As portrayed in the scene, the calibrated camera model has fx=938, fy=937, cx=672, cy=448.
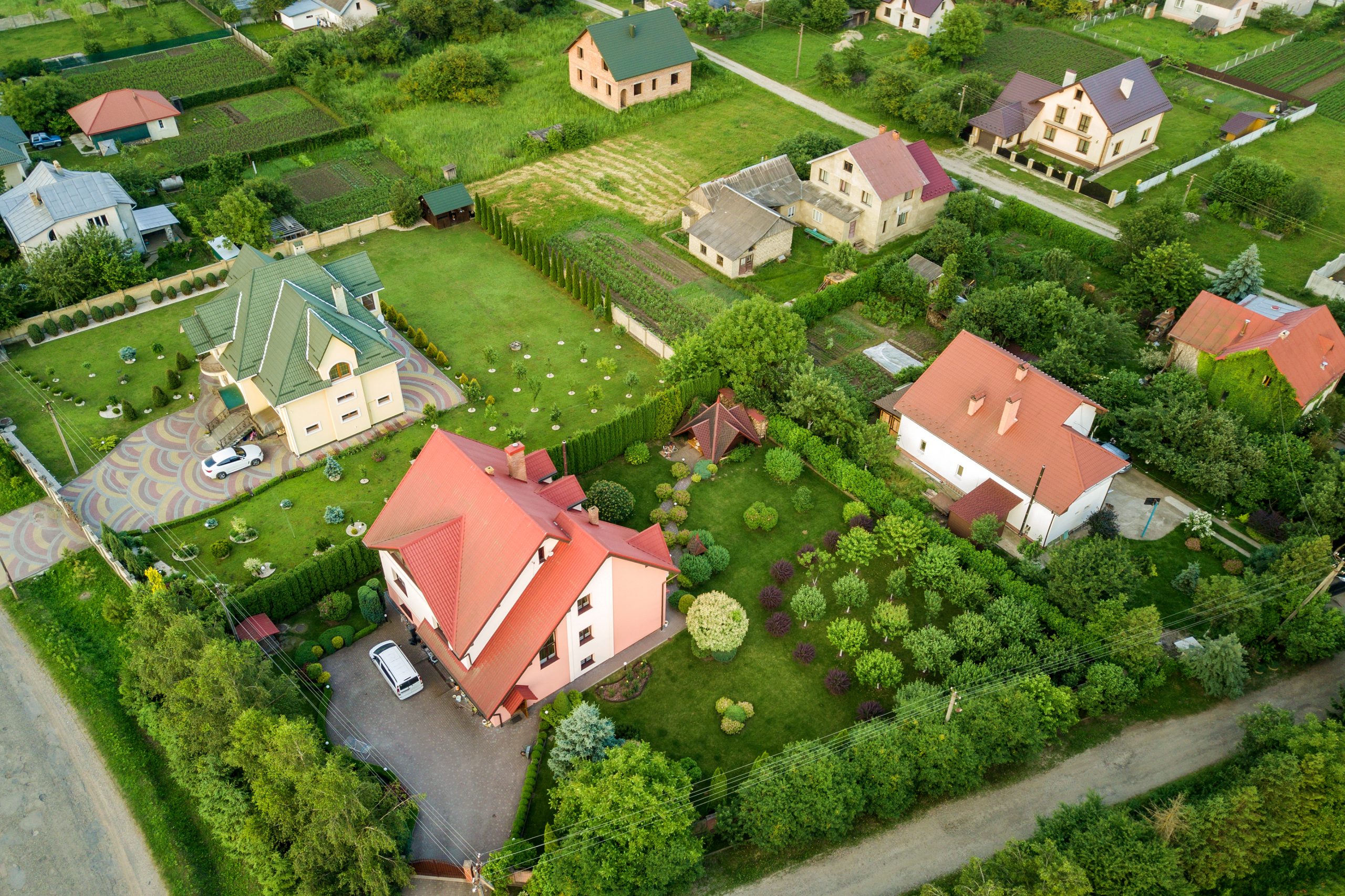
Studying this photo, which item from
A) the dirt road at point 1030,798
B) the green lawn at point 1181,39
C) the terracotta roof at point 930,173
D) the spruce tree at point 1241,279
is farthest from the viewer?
the green lawn at point 1181,39

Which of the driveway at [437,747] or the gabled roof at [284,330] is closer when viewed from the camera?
the driveway at [437,747]

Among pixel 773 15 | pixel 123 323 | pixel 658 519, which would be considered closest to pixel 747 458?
pixel 658 519

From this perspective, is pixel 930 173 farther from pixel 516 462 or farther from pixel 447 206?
pixel 516 462

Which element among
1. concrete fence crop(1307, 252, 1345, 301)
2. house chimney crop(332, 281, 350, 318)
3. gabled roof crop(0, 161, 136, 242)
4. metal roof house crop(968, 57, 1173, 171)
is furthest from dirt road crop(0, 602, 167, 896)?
metal roof house crop(968, 57, 1173, 171)

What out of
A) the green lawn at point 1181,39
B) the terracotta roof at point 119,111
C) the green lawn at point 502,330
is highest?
the green lawn at point 1181,39

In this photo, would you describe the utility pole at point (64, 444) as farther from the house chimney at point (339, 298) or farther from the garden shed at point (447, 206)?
the garden shed at point (447, 206)

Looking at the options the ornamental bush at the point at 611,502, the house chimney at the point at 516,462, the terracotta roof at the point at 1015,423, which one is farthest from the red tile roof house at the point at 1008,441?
the house chimney at the point at 516,462

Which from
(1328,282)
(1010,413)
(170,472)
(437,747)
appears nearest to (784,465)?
(1010,413)
